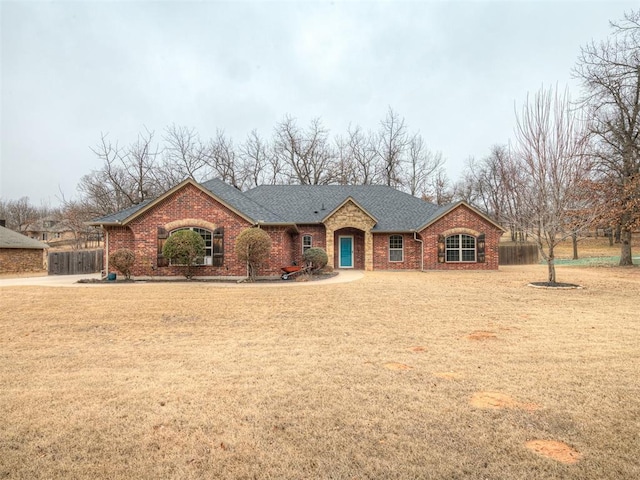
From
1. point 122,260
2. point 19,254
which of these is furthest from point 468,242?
point 19,254

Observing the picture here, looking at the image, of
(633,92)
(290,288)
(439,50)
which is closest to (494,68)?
(439,50)

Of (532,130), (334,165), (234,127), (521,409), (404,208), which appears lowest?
(521,409)

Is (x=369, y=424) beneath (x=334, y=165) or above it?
beneath

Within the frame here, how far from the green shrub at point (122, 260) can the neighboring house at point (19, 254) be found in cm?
1468

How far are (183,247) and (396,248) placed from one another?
12.7 metres

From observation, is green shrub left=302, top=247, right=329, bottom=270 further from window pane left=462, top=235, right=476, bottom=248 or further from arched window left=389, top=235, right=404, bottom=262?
window pane left=462, top=235, right=476, bottom=248

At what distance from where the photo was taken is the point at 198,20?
18.1m

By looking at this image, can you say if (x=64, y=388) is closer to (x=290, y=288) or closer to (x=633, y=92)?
(x=290, y=288)

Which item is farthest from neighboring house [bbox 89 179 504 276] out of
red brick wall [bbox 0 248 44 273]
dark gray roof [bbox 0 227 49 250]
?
red brick wall [bbox 0 248 44 273]

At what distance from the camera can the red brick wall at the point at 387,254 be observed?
75.2ft

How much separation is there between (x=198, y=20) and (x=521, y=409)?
2045 centimetres

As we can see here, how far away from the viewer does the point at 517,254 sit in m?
32.2

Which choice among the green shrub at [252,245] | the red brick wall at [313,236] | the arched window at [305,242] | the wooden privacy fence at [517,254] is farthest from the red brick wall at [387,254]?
the wooden privacy fence at [517,254]

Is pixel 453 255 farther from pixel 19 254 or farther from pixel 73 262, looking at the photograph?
pixel 19 254
